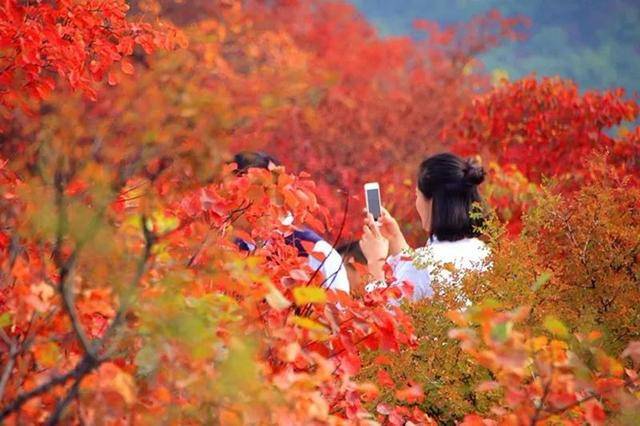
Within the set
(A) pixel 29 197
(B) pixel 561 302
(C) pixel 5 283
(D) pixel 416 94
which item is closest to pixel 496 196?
(B) pixel 561 302

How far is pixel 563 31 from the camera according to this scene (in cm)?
2589

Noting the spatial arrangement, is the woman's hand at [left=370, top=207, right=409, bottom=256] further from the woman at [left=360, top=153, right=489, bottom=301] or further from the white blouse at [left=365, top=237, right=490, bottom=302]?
the white blouse at [left=365, top=237, right=490, bottom=302]

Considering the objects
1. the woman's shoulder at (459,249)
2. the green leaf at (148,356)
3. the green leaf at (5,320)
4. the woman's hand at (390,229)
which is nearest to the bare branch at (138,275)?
the green leaf at (148,356)

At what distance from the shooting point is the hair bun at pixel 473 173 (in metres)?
4.54

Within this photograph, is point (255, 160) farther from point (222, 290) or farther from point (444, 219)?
point (222, 290)

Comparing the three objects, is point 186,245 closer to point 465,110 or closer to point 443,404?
point 443,404

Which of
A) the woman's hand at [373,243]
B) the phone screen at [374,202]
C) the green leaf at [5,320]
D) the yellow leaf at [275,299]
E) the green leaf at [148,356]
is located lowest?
the green leaf at [148,356]

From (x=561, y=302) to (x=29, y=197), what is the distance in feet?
7.51

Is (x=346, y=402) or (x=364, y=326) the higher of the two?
(x=364, y=326)

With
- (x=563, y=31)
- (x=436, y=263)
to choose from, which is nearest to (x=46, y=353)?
(x=436, y=263)

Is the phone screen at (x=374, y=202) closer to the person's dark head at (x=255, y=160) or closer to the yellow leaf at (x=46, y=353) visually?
the person's dark head at (x=255, y=160)

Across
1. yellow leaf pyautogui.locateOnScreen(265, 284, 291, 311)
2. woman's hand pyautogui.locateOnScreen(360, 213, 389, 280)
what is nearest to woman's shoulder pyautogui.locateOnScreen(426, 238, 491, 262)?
woman's hand pyautogui.locateOnScreen(360, 213, 389, 280)

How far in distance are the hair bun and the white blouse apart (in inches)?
10.2

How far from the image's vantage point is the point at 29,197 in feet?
6.27
